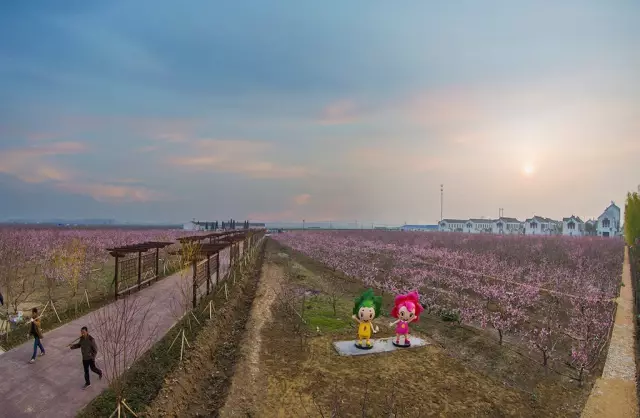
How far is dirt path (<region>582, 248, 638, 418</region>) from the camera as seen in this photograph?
32.2 ft

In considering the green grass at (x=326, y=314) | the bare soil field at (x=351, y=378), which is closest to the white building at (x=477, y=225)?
the green grass at (x=326, y=314)

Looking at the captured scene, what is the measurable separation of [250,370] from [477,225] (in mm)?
117657

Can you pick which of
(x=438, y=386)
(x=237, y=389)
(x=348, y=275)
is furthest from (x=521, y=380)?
(x=348, y=275)

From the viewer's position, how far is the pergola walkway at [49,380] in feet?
24.6

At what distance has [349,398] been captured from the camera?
933 cm

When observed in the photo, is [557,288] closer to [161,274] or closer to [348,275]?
[348,275]

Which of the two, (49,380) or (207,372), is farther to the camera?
(207,372)

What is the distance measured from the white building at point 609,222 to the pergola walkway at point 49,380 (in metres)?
106

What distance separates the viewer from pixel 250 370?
10.8 meters

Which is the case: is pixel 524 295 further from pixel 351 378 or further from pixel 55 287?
pixel 55 287

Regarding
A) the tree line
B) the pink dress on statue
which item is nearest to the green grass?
the pink dress on statue

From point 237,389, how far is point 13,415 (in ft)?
15.0

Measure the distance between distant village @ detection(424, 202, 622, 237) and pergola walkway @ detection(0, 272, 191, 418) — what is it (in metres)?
103

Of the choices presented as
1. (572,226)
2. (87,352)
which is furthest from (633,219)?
(87,352)
